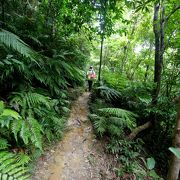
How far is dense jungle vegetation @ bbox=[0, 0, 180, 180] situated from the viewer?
2.84 m

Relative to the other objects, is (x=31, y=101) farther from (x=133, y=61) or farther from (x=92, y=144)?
(x=133, y=61)

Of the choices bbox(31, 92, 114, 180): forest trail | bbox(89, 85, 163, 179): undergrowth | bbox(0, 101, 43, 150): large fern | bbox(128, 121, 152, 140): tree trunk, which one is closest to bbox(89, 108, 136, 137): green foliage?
bbox(89, 85, 163, 179): undergrowth

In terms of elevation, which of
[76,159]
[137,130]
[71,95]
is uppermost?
[71,95]

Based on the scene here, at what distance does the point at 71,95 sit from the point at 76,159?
288 cm

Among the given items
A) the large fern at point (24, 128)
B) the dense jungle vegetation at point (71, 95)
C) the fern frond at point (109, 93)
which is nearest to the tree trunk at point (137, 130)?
the dense jungle vegetation at point (71, 95)

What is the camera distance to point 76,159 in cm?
349

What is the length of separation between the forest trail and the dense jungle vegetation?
0.69ft

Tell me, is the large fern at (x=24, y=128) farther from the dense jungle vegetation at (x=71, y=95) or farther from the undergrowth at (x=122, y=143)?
the undergrowth at (x=122, y=143)

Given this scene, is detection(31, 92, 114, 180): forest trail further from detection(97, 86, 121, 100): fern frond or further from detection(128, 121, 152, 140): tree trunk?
detection(97, 86, 121, 100): fern frond

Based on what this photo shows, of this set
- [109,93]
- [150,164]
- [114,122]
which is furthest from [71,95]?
[150,164]

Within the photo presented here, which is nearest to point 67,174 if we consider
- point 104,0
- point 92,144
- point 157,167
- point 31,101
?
point 92,144

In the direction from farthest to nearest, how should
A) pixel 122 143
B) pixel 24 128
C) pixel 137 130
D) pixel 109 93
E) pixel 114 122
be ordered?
pixel 109 93 < pixel 137 130 < pixel 114 122 < pixel 122 143 < pixel 24 128

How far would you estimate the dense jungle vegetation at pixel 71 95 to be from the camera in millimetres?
2836

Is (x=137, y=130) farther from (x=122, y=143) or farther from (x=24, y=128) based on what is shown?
(x=24, y=128)
